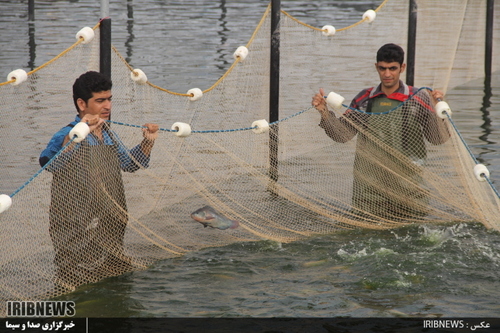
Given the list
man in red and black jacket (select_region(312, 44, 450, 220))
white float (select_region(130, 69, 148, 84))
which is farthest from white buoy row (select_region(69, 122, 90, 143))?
man in red and black jacket (select_region(312, 44, 450, 220))

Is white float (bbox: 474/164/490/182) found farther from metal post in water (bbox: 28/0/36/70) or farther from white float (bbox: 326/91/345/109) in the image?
metal post in water (bbox: 28/0/36/70)

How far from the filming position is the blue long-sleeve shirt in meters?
5.24

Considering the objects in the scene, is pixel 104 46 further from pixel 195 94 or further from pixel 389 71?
pixel 389 71

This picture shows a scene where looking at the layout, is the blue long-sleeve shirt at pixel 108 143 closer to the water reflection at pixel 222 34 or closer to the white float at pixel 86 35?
the white float at pixel 86 35

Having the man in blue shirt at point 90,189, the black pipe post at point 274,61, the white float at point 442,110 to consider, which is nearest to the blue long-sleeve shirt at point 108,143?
the man in blue shirt at point 90,189

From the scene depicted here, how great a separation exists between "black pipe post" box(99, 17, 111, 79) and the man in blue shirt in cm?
90

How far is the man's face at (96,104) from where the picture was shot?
539 cm

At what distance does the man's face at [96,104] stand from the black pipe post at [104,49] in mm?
1050

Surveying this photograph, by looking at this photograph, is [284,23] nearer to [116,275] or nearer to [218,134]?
[218,134]

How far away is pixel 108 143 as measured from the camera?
5500 mm

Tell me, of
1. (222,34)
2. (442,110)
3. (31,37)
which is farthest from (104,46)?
(222,34)

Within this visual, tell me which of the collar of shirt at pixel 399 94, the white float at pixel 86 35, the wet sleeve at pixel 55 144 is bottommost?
the wet sleeve at pixel 55 144

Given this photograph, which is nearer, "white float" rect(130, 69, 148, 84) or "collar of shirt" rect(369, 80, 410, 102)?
"white float" rect(130, 69, 148, 84)

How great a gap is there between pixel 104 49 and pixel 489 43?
9.00 m
